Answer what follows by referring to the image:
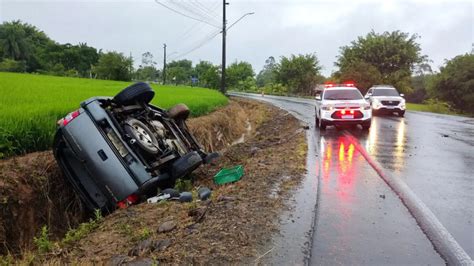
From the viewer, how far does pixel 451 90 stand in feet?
153

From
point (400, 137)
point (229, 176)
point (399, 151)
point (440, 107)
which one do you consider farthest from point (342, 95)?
point (440, 107)

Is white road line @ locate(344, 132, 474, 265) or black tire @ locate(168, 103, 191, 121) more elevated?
black tire @ locate(168, 103, 191, 121)

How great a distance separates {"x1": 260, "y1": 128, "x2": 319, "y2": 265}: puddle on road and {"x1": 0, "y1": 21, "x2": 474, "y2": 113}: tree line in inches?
1705

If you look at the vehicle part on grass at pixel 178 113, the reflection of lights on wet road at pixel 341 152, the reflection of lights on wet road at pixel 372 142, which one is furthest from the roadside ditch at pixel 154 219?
the reflection of lights on wet road at pixel 372 142

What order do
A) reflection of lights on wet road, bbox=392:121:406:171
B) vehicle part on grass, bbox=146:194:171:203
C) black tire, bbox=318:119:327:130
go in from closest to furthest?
1. vehicle part on grass, bbox=146:194:171:203
2. reflection of lights on wet road, bbox=392:121:406:171
3. black tire, bbox=318:119:327:130

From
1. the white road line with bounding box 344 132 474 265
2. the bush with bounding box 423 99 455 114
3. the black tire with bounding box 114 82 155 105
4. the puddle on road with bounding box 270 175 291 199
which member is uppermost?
the black tire with bounding box 114 82 155 105

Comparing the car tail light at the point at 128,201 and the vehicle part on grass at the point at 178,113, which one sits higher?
the vehicle part on grass at the point at 178,113

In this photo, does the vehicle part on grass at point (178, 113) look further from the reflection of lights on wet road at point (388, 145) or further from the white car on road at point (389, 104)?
the white car on road at point (389, 104)

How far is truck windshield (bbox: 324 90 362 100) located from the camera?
15.9m

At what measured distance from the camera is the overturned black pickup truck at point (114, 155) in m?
6.27

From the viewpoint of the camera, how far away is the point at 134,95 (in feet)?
25.4

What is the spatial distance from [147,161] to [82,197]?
1.13m

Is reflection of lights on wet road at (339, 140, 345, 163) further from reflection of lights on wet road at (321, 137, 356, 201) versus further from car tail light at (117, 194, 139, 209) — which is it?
car tail light at (117, 194, 139, 209)

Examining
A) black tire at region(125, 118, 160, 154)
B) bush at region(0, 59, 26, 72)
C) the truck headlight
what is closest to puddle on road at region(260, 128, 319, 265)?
black tire at region(125, 118, 160, 154)
